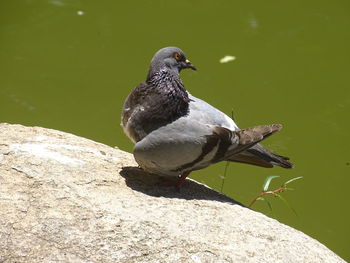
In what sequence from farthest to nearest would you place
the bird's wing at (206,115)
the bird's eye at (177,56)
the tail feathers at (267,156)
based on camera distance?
1. the tail feathers at (267,156)
2. the bird's eye at (177,56)
3. the bird's wing at (206,115)

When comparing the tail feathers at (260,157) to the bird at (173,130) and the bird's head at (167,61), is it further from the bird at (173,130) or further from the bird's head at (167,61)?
the bird's head at (167,61)

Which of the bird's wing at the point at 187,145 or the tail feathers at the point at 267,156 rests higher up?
the bird's wing at the point at 187,145

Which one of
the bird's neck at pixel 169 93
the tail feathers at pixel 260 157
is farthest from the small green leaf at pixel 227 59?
the bird's neck at pixel 169 93

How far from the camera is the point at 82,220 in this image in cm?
351

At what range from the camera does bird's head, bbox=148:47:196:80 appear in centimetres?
Answer: 439

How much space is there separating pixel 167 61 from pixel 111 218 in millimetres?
1355

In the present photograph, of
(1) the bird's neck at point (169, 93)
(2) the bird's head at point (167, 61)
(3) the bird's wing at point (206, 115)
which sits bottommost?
(3) the bird's wing at point (206, 115)

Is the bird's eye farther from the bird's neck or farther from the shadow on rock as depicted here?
the shadow on rock

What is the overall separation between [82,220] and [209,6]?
637 cm

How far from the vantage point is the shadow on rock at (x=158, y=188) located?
4148 mm

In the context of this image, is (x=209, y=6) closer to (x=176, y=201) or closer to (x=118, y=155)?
(x=118, y=155)

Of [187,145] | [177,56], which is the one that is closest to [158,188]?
[187,145]

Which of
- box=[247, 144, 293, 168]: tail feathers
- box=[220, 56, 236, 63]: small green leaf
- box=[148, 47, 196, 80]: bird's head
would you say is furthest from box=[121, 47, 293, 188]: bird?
box=[220, 56, 236, 63]: small green leaf

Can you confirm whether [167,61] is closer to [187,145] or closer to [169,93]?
[169,93]
